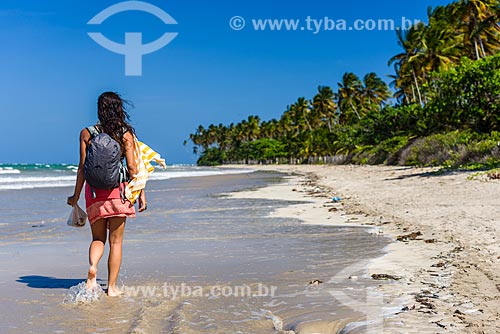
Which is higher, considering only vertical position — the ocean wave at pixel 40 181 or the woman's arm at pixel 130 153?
the woman's arm at pixel 130 153

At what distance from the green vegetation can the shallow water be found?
42.1 ft

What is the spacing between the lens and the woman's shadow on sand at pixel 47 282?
461cm

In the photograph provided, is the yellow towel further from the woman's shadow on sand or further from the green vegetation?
the green vegetation

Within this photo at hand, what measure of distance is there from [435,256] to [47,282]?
4.08m

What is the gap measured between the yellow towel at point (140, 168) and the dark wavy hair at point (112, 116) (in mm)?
171

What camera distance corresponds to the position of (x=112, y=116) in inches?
161

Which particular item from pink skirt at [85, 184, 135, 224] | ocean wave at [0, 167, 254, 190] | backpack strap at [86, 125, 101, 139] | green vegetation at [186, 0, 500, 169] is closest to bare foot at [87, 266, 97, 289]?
pink skirt at [85, 184, 135, 224]

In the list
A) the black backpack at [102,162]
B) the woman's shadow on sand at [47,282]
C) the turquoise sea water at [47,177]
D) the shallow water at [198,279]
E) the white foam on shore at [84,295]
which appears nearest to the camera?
the shallow water at [198,279]

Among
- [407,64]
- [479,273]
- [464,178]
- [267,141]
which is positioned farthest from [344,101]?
[479,273]

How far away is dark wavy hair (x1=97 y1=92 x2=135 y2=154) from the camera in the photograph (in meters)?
4.06

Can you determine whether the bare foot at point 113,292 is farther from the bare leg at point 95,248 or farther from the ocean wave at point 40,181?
the ocean wave at point 40,181

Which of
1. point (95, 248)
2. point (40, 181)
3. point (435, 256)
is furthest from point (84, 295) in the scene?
point (40, 181)

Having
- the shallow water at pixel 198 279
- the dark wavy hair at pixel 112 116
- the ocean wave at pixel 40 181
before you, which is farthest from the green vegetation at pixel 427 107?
the ocean wave at pixel 40 181

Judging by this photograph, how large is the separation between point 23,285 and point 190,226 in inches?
181
